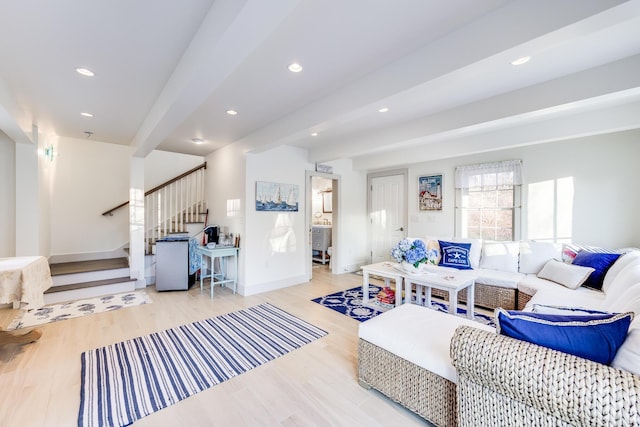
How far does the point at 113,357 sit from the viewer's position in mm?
2332

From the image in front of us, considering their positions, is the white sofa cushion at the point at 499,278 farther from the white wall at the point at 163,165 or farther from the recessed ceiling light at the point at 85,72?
the white wall at the point at 163,165

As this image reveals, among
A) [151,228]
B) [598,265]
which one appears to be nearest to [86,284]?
[151,228]

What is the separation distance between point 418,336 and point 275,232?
3.19 metres

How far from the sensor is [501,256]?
3.74 metres

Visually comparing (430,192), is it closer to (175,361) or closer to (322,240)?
(322,240)

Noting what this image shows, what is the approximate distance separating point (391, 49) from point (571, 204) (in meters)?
3.50

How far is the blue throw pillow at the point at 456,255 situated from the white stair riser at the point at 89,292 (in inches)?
201

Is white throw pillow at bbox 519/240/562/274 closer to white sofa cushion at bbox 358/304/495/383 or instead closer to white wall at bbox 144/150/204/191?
white sofa cushion at bbox 358/304/495/383

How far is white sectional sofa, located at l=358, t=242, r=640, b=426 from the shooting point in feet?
3.13

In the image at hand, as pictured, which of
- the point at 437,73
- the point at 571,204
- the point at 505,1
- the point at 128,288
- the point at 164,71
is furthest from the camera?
the point at 128,288

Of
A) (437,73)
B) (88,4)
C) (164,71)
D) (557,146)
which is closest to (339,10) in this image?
(437,73)

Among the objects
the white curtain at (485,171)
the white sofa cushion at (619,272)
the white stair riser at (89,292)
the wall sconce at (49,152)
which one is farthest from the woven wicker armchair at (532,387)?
the wall sconce at (49,152)

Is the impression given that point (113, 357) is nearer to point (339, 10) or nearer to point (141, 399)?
point (141, 399)

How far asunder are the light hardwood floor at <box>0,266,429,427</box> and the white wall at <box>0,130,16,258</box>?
1.18m
